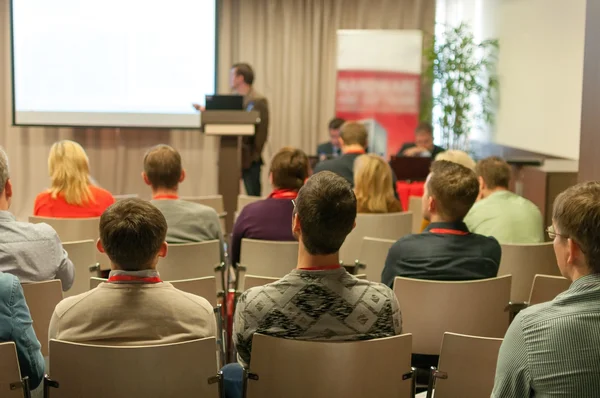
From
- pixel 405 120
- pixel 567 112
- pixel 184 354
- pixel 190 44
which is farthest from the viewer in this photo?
pixel 405 120

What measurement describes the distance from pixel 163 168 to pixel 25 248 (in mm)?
1148

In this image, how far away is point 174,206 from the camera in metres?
3.78

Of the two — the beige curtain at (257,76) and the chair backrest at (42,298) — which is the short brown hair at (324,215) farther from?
the beige curtain at (257,76)

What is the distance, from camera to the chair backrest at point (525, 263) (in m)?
3.64

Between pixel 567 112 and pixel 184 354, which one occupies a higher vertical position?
pixel 567 112

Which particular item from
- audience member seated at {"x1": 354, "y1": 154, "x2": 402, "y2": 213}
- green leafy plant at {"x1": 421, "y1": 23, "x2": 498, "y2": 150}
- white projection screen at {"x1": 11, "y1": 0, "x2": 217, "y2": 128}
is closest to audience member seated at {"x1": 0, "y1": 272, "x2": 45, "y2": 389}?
audience member seated at {"x1": 354, "y1": 154, "x2": 402, "y2": 213}

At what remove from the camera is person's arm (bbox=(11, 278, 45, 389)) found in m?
2.17

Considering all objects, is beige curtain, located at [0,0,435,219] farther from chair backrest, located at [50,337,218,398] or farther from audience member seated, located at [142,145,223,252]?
chair backrest, located at [50,337,218,398]

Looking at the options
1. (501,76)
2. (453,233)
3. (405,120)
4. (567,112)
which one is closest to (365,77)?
(405,120)

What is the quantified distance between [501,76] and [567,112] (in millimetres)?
2322

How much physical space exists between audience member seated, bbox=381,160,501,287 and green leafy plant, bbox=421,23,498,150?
18.9ft

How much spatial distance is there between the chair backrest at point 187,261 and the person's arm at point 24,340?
1246 mm

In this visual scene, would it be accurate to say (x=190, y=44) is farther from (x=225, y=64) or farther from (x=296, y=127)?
(x=296, y=127)

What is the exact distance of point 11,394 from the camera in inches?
80.2
